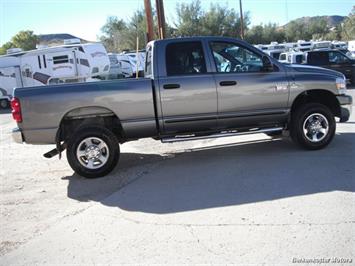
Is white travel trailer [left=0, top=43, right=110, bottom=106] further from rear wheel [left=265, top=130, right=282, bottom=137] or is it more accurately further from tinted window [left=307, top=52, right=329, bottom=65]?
rear wheel [left=265, top=130, right=282, bottom=137]

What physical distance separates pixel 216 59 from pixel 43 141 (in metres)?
3.13

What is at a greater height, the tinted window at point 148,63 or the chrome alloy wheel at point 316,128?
the tinted window at point 148,63

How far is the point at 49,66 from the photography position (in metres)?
22.2

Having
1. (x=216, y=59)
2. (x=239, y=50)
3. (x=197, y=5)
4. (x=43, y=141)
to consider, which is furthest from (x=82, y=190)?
(x=197, y=5)

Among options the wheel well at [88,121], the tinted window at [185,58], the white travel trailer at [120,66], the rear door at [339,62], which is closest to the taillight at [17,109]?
the wheel well at [88,121]

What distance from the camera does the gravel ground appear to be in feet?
13.6

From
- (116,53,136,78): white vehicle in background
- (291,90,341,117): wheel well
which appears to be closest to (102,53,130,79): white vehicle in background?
(116,53,136,78): white vehicle in background

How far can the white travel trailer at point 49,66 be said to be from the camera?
2216cm

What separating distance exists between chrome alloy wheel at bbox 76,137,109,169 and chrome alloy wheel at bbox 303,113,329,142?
3.46m

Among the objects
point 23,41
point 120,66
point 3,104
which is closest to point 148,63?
point 3,104

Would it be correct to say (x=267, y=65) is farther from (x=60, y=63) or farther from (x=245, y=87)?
(x=60, y=63)

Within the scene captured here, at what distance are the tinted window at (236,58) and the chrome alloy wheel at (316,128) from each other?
1.30m

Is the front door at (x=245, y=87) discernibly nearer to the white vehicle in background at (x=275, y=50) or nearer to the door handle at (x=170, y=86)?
the door handle at (x=170, y=86)

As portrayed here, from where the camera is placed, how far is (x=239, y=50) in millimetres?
7426
